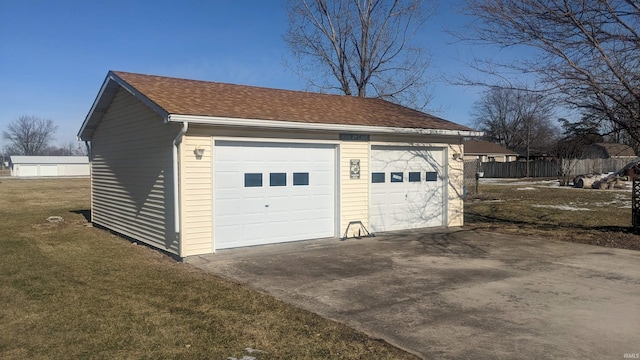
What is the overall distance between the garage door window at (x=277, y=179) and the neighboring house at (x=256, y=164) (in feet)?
0.07

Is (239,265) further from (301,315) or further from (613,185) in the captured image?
(613,185)

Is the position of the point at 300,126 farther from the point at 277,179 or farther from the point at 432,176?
the point at 432,176

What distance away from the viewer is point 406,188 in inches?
488

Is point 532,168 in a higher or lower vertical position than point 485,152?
lower

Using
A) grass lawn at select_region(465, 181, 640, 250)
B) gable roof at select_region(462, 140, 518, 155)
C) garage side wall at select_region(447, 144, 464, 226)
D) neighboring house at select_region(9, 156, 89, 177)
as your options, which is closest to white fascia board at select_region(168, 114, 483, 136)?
garage side wall at select_region(447, 144, 464, 226)

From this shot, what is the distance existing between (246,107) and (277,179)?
166 centimetres

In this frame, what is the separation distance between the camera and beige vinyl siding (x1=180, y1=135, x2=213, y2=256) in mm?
8898

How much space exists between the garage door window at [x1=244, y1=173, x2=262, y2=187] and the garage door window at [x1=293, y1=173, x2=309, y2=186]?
2.85 feet

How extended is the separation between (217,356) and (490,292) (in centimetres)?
390

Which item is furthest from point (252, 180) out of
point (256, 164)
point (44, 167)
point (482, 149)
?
point (44, 167)

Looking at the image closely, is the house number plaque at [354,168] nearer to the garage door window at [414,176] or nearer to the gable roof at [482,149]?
the garage door window at [414,176]

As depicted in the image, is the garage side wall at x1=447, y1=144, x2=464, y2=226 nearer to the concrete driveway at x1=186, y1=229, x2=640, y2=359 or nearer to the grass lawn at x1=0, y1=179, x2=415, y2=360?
the concrete driveway at x1=186, y1=229, x2=640, y2=359

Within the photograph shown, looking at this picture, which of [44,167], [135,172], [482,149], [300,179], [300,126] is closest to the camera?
[300,126]

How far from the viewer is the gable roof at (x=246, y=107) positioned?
914 cm
